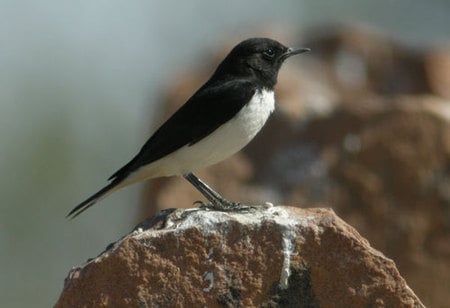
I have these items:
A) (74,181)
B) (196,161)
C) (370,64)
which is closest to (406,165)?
(196,161)

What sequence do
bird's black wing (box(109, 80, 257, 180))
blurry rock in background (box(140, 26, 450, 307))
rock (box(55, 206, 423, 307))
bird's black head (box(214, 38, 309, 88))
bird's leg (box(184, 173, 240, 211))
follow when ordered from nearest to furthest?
rock (box(55, 206, 423, 307)), bird's leg (box(184, 173, 240, 211)), bird's black wing (box(109, 80, 257, 180)), bird's black head (box(214, 38, 309, 88)), blurry rock in background (box(140, 26, 450, 307))

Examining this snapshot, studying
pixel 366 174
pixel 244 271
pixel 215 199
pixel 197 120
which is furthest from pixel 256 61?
pixel 244 271

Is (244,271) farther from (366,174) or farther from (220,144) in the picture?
(366,174)

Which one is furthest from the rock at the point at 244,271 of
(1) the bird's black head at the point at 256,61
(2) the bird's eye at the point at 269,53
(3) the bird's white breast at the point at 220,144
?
(2) the bird's eye at the point at 269,53

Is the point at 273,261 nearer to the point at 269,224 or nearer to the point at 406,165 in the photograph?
the point at 269,224

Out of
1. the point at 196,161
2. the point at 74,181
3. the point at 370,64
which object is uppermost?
the point at 196,161

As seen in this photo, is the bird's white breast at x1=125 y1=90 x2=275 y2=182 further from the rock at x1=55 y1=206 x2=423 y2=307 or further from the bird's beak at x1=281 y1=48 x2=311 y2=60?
the rock at x1=55 y1=206 x2=423 y2=307

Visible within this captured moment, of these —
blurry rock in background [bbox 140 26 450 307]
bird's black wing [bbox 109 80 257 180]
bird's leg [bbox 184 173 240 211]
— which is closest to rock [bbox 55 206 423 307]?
bird's leg [bbox 184 173 240 211]
